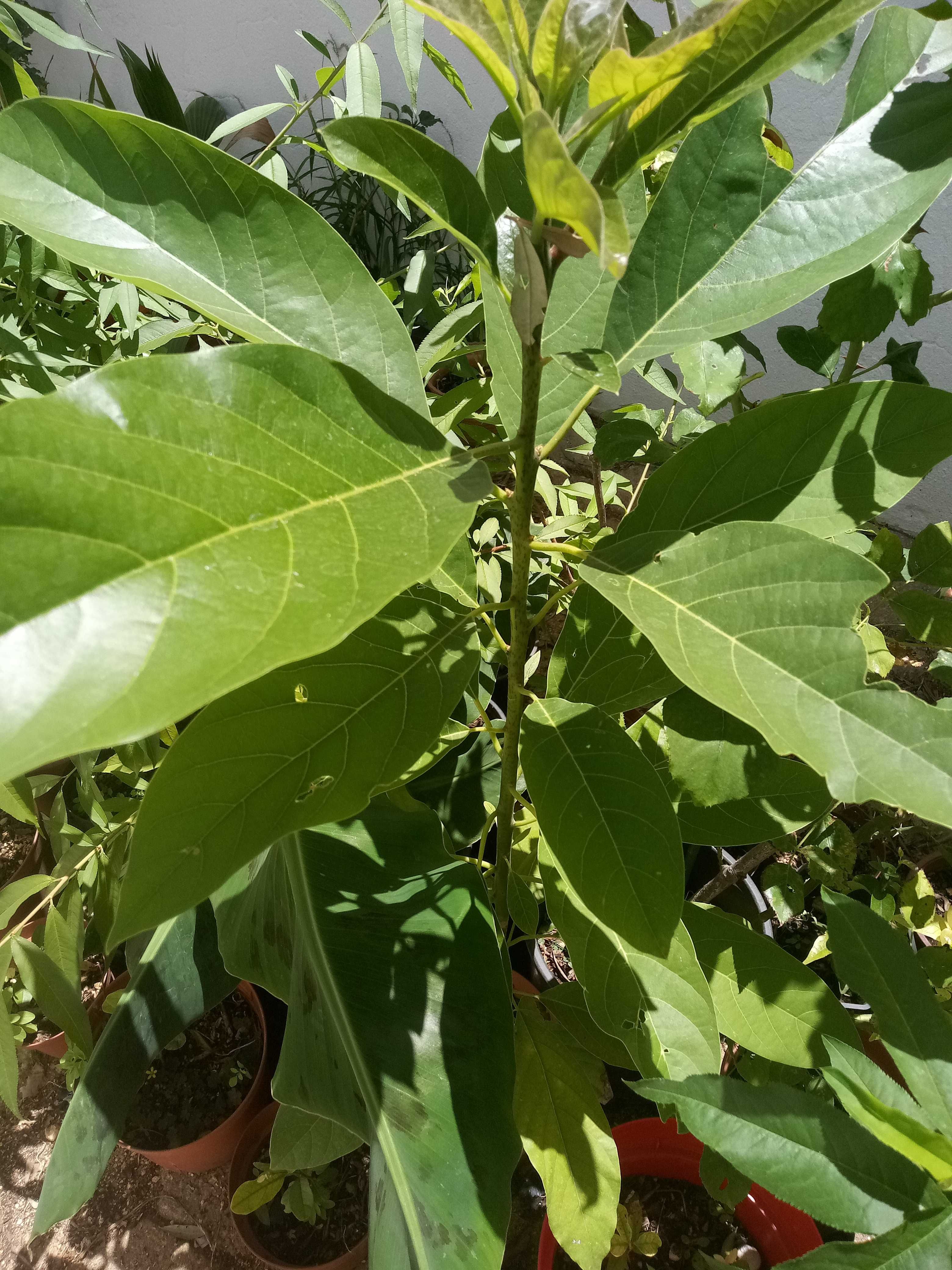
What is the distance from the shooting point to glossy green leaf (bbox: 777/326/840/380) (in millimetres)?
881

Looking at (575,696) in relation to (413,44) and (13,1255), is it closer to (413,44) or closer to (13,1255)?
(413,44)

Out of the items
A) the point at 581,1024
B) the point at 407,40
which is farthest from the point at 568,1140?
the point at 407,40

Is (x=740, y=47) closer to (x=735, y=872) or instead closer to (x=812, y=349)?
(x=812, y=349)

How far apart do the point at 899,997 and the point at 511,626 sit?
0.45m

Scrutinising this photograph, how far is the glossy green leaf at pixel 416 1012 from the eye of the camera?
678 millimetres

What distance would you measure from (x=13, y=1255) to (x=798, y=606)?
166 centimetres

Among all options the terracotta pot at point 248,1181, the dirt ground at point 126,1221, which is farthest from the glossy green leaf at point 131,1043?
the dirt ground at point 126,1221

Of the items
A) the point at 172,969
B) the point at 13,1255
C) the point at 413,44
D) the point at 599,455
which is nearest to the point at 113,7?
the point at 413,44

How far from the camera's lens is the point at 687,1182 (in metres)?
1.05

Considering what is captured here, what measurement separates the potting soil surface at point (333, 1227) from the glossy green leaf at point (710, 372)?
113 centimetres

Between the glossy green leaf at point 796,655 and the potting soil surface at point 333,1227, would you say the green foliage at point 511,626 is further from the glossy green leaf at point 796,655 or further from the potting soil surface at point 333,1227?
the potting soil surface at point 333,1227

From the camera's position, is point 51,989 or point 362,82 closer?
point 51,989

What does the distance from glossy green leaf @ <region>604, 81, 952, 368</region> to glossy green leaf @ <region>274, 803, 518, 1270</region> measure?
557mm

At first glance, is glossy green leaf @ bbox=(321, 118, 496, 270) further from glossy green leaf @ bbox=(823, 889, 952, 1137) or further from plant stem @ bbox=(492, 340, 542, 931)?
glossy green leaf @ bbox=(823, 889, 952, 1137)
